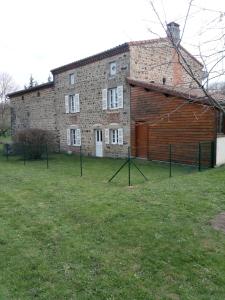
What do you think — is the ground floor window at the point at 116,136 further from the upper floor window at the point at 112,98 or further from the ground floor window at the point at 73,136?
the ground floor window at the point at 73,136

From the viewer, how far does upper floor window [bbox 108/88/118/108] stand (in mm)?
19830

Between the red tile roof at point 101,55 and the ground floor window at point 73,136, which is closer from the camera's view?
→ the red tile roof at point 101,55

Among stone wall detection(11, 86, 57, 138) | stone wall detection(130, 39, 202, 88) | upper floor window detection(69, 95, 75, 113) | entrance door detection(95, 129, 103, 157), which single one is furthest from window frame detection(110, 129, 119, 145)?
stone wall detection(11, 86, 57, 138)

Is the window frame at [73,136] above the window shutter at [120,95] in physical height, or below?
below

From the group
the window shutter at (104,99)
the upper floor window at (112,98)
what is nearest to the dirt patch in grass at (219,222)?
the upper floor window at (112,98)

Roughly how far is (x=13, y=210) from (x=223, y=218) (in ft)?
16.5

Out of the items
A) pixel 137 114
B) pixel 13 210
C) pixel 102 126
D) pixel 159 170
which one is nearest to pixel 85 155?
pixel 102 126

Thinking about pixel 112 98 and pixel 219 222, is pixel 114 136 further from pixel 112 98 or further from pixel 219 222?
pixel 219 222

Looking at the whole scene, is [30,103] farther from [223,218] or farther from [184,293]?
[184,293]

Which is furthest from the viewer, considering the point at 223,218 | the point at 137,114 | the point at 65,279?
the point at 137,114

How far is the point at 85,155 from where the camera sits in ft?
74.7

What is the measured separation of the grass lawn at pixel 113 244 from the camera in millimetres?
4078

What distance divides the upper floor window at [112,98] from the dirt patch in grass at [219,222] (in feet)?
45.6

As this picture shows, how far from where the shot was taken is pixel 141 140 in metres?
18.4
